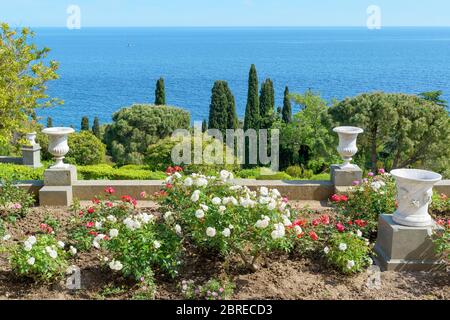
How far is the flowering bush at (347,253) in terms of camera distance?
555cm

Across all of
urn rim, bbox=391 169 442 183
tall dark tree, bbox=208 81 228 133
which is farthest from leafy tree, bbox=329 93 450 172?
urn rim, bbox=391 169 442 183

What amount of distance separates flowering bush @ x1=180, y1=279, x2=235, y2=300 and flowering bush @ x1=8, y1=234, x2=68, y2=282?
4.26 ft

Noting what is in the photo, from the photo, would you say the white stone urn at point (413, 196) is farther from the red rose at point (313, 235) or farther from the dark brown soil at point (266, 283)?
the red rose at point (313, 235)

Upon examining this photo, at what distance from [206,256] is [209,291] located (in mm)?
1020

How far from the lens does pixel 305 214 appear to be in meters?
7.36

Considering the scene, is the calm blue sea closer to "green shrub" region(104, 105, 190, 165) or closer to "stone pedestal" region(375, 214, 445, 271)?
"green shrub" region(104, 105, 190, 165)

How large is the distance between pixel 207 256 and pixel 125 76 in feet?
391

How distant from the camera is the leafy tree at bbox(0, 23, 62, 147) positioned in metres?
10.9

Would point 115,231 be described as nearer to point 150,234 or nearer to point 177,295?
point 150,234

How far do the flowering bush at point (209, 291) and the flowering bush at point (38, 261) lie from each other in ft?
4.26

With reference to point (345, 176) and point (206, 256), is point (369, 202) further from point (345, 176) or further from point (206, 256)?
point (206, 256)

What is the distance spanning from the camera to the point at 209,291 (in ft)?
16.5

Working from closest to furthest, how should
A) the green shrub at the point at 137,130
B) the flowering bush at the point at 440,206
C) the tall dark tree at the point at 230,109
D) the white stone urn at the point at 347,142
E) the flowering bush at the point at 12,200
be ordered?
the flowering bush at the point at 12,200, the flowering bush at the point at 440,206, the white stone urn at the point at 347,142, the green shrub at the point at 137,130, the tall dark tree at the point at 230,109

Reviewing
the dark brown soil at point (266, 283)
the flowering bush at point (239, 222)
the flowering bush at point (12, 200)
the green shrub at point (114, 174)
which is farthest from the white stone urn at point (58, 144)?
the green shrub at point (114, 174)
